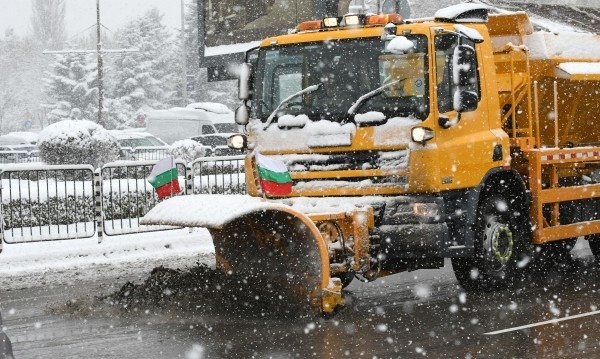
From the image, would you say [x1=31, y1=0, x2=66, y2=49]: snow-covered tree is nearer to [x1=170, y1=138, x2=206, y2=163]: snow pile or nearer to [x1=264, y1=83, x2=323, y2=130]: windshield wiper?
[x1=170, y1=138, x2=206, y2=163]: snow pile

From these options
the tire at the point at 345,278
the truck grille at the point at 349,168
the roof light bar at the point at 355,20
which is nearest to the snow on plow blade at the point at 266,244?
the truck grille at the point at 349,168

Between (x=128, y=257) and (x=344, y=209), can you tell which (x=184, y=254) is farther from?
Result: (x=344, y=209)

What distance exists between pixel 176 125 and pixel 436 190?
45402 millimetres

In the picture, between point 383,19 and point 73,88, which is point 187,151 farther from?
point 73,88

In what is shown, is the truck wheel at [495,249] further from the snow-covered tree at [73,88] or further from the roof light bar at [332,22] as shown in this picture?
the snow-covered tree at [73,88]

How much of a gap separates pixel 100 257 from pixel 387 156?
21.3 ft

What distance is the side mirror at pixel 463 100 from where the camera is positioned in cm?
1002

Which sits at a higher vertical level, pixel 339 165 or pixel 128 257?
pixel 339 165

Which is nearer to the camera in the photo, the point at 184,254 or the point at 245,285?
the point at 245,285

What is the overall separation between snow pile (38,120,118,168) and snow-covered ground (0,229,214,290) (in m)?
6.73

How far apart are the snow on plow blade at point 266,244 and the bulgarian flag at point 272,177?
6.2 inches

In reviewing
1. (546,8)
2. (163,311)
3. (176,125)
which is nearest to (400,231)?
(163,311)

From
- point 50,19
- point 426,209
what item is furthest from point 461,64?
point 50,19

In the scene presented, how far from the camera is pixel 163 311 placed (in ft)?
32.0
